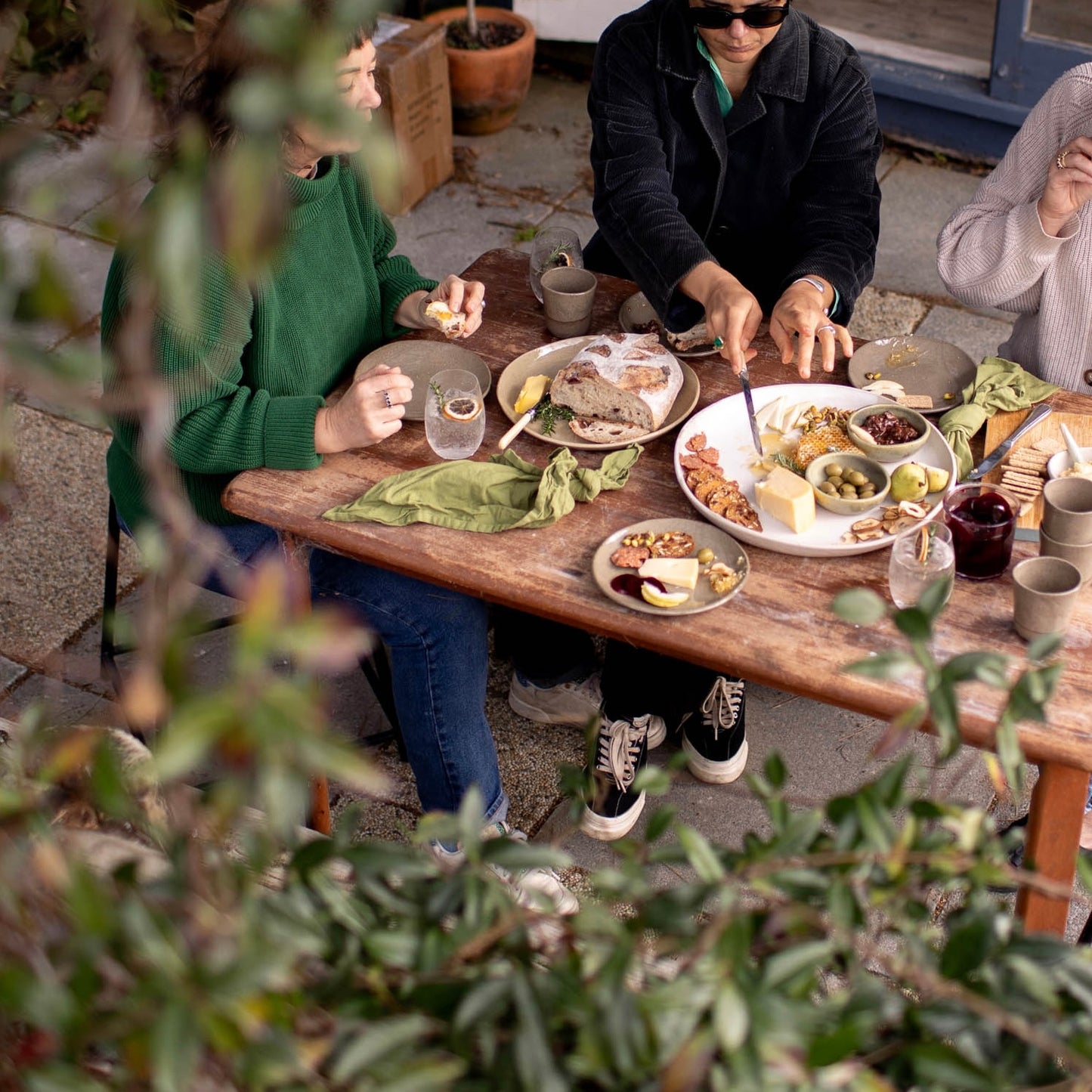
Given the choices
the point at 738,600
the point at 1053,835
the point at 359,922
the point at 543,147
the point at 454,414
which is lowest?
the point at 543,147

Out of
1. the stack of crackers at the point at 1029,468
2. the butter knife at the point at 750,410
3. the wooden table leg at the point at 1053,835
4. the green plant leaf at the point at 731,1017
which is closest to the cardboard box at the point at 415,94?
the butter knife at the point at 750,410

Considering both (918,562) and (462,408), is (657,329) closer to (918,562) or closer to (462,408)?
(462,408)

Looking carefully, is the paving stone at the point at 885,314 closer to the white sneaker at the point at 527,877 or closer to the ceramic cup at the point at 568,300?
the ceramic cup at the point at 568,300

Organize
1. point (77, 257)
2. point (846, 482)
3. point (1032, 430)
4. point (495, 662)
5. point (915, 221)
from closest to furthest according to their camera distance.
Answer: point (846, 482) < point (1032, 430) < point (495, 662) < point (77, 257) < point (915, 221)

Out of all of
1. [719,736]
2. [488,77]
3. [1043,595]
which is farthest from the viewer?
[488,77]

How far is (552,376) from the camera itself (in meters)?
2.22

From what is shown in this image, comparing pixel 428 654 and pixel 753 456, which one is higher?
pixel 753 456

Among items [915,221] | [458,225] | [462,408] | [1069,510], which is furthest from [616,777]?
[915,221]

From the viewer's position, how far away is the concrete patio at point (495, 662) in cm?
264

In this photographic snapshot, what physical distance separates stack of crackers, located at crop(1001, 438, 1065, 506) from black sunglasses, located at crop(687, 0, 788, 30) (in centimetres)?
94

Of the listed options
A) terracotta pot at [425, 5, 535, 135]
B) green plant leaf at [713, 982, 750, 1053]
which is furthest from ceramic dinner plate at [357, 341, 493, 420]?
terracotta pot at [425, 5, 535, 135]

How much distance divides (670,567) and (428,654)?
0.58 m

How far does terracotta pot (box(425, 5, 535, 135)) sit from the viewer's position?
4.94 metres

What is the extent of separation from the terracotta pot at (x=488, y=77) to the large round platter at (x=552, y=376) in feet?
10.1
